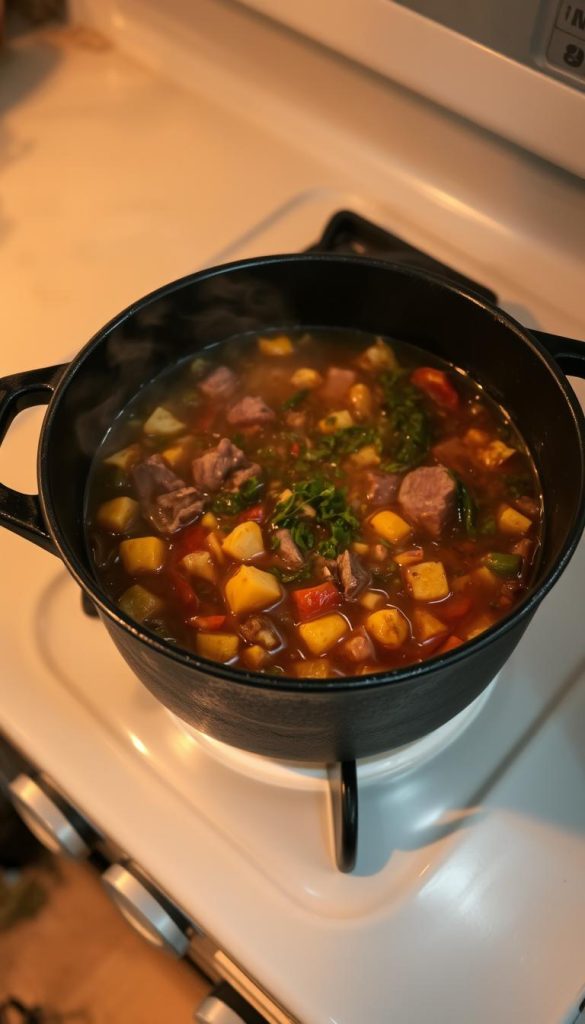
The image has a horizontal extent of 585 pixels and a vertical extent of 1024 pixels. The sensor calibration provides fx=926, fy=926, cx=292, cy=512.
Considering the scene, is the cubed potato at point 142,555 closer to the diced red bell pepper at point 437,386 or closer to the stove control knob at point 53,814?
the stove control knob at point 53,814

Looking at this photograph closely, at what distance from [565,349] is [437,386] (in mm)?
271

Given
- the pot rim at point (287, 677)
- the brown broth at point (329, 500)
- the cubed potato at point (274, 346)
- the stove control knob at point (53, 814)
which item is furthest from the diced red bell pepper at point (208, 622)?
the cubed potato at point (274, 346)

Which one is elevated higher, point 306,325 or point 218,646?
point 306,325

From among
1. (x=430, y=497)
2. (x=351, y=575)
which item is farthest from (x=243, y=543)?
(x=430, y=497)

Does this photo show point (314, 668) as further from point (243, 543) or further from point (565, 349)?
point (565, 349)

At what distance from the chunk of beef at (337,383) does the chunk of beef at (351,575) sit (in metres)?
0.29

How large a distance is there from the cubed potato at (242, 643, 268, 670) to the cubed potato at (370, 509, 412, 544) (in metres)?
0.22

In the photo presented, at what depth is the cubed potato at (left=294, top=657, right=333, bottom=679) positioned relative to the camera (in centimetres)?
103

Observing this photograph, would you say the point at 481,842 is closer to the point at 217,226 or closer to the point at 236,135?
the point at 217,226

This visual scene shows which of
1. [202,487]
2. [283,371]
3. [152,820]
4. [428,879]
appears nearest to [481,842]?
[428,879]

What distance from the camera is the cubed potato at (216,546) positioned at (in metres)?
1.12

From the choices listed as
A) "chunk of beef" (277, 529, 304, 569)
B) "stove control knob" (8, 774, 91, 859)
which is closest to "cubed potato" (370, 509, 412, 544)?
"chunk of beef" (277, 529, 304, 569)

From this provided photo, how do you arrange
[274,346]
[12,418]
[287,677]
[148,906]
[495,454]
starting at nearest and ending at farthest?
1. [287,677]
2. [12,418]
3. [148,906]
4. [495,454]
5. [274,346]

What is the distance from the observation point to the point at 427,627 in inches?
41.8
